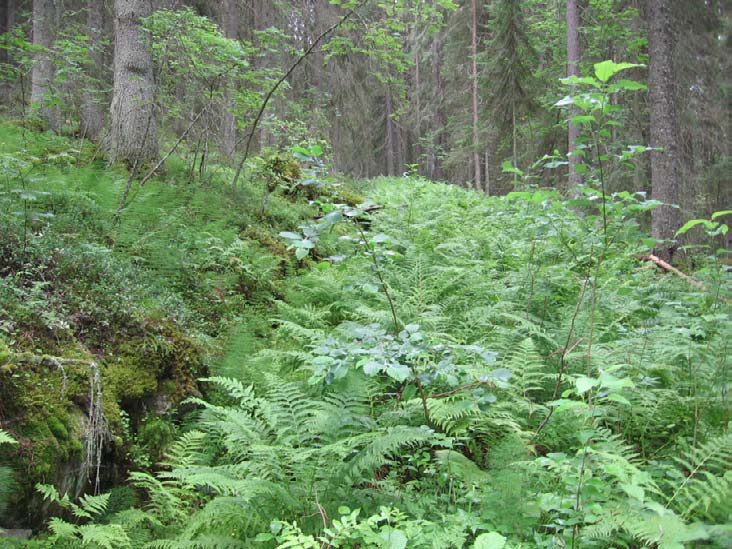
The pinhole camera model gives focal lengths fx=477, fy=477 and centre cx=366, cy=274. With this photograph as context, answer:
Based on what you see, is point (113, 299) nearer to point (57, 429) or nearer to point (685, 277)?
point (57, 429)

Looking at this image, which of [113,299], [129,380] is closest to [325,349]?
[129,380]

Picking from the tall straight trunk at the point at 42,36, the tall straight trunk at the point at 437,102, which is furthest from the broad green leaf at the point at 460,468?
the tall straight trunk at the point at 437,102

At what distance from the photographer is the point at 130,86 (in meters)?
6.66

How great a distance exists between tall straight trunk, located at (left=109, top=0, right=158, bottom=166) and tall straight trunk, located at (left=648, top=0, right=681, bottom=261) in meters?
8.39

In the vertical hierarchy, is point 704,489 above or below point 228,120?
below

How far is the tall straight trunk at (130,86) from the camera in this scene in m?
6.61

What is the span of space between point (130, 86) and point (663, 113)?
28.9ft

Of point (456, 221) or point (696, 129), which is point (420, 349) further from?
point (696, 129)

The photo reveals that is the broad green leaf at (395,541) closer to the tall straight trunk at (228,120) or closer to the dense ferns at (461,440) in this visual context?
the dense ferns at (461,440)

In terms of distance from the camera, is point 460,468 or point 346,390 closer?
point 460,468

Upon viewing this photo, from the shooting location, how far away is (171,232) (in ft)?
17.0

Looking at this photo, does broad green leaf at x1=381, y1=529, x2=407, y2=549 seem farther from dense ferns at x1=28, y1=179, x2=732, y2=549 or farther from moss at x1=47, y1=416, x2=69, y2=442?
moss at x1=47, y1=416, x2=69, y2=442

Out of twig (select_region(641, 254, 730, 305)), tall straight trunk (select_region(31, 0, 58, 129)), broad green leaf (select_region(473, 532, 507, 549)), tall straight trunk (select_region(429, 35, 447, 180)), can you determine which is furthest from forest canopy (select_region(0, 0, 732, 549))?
tall straight trunk (select_region(429, 35, 447, 180))

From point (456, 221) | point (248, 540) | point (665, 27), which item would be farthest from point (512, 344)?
point (665, 27)
